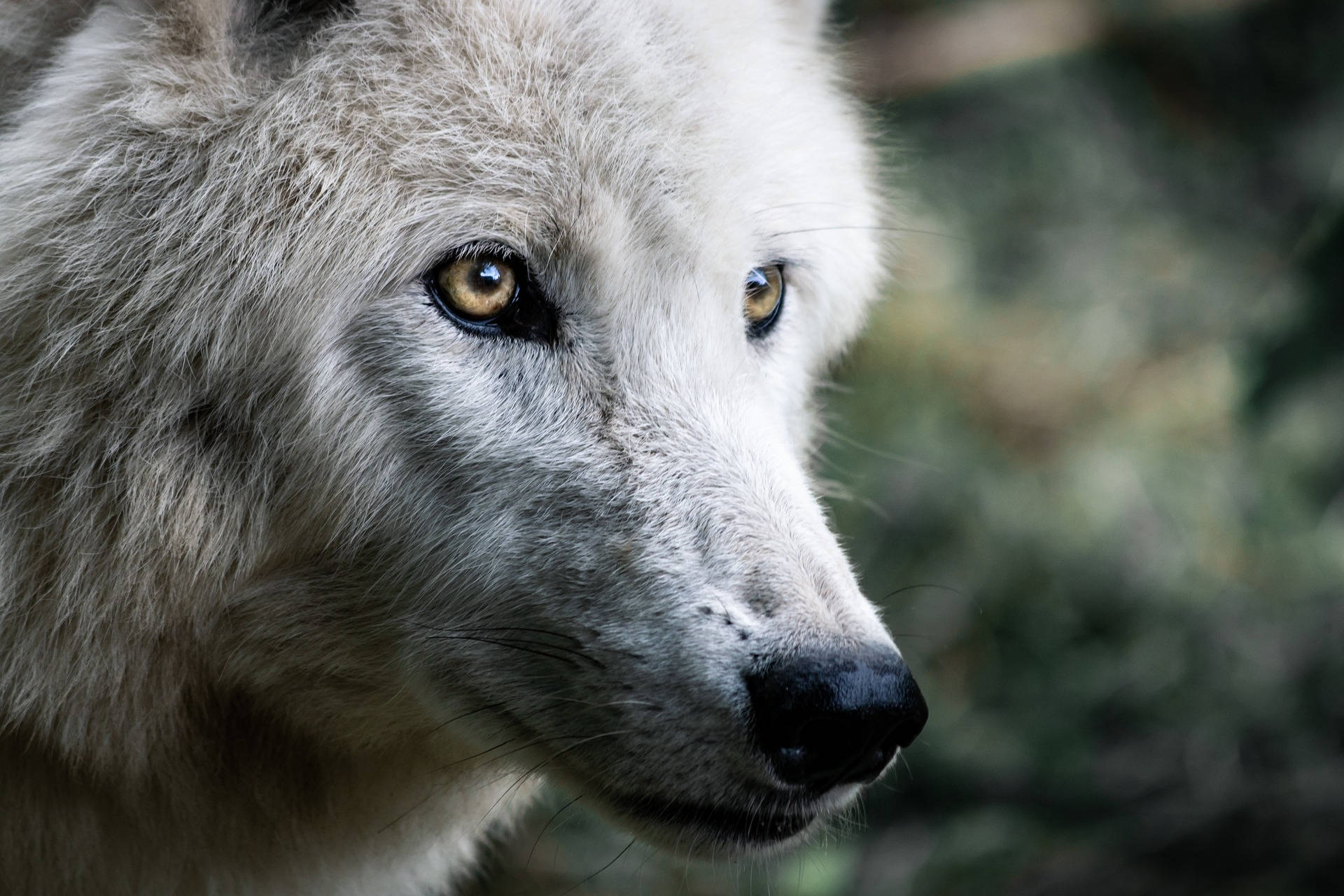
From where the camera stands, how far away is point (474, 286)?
6.10 ft

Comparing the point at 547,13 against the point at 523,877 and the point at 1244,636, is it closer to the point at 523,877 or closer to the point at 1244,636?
the point at 523,877

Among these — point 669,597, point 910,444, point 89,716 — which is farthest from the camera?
point 910,444

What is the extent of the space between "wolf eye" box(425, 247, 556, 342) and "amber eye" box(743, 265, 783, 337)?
0.50 m

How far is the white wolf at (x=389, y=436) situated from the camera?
177 cm

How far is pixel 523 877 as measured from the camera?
4.30m

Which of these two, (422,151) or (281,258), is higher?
(422,151)

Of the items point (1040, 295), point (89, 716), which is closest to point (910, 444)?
Answer: point (1040, 295)

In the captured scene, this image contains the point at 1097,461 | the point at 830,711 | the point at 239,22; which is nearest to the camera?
the point at 830,711

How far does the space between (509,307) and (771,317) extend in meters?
0.66

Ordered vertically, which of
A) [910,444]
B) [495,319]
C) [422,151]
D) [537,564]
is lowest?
[910,444]

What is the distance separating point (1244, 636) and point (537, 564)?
335 cm

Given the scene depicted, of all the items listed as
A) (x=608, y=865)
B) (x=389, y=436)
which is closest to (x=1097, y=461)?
(x=608, y=865)

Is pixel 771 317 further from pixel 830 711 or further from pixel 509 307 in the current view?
pixel 830 711

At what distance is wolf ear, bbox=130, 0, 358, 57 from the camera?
1.78 m
